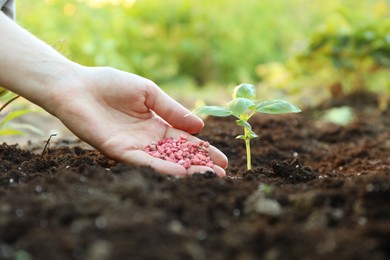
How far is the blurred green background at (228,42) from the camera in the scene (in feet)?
Result: 18.3

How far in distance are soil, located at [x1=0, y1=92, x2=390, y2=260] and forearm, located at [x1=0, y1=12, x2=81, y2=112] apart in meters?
0.30

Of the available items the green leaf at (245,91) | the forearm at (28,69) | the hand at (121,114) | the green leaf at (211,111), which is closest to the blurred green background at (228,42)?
the forearm at (28,69)

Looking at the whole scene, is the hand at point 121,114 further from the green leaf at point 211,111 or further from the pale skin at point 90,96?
the green leaf at point 211,111

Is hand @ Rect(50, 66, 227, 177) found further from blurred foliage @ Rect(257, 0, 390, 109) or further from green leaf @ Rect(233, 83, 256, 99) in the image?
blurred foliage @ Rect(257, 0, 390, 109)

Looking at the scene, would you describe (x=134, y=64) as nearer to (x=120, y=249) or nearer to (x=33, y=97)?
(x=33, y=97)

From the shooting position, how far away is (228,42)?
30.1ft

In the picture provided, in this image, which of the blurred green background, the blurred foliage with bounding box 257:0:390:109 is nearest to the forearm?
the blurred green background

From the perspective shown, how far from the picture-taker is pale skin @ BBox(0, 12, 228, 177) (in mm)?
2436

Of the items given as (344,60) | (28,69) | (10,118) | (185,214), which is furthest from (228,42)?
(185,214)

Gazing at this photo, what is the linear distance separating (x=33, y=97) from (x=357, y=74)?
3.96 metres

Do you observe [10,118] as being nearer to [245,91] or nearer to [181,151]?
[181,151]

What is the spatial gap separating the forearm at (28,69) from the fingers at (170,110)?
13.8 inches

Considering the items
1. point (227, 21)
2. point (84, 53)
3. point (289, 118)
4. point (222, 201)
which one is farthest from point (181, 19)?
point (222, 201)

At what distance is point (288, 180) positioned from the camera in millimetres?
2305
